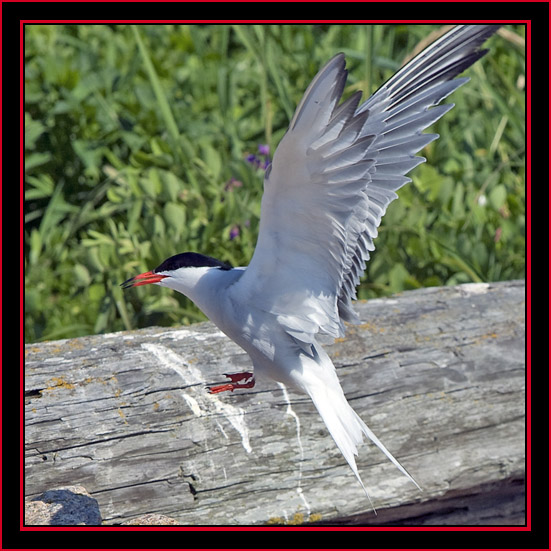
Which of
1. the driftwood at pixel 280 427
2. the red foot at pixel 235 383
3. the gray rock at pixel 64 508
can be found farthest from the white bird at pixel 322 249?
the gray rock at pixel 64 508

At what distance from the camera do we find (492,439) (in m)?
2.59

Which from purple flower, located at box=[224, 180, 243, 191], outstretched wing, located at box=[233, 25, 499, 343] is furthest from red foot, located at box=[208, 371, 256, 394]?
purple flower, located at box=[224, 180, 243, 191]

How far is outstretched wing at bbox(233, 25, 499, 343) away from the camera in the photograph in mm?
1838

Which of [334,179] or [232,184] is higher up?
[232,184]

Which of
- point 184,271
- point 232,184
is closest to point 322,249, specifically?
point 184,271

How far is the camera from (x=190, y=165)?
152 inches

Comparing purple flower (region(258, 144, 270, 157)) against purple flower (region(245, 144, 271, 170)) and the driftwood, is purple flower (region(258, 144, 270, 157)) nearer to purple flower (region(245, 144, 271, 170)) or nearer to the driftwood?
purple flower (region(245, 144, 271, 170))

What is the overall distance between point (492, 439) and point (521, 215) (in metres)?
1.61

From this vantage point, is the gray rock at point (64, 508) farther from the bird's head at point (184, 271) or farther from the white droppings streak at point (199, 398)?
the bird's head at point (184, 271)

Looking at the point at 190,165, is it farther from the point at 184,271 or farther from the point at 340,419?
the point at 340,419

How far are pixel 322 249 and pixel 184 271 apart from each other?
44 cm

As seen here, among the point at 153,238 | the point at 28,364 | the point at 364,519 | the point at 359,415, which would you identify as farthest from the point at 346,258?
the point at 153,238

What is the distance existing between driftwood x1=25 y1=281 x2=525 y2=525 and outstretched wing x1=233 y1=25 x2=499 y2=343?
0.30m
